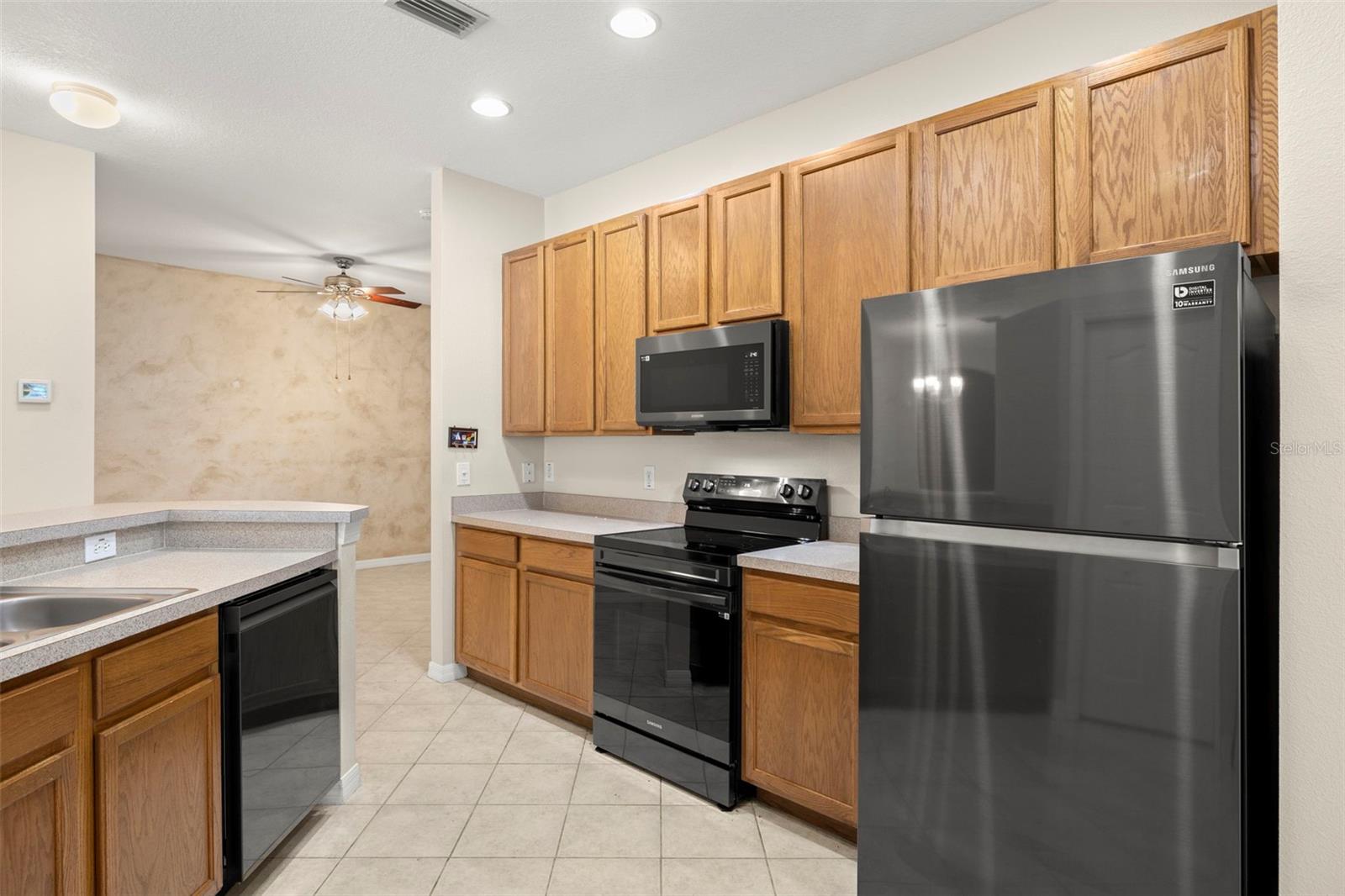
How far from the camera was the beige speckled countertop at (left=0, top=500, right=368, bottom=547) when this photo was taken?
196 centimetres

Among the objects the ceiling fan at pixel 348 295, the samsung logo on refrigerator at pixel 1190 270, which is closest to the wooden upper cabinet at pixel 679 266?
the samsung logo on refrigerator at pixel 1190 270

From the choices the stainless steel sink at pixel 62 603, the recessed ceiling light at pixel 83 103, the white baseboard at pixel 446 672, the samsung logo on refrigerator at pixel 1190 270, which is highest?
the recessed ceiling light at pixel 83 103

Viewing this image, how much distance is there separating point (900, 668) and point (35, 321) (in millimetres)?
4227

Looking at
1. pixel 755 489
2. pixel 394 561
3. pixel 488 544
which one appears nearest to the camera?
pixel 755 489

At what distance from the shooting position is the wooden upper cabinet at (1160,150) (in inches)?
68.7

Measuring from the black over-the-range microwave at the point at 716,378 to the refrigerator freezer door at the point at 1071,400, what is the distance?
876mm

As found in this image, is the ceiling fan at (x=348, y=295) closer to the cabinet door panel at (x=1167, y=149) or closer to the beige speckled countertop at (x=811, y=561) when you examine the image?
the beige speckled countertop at (x=811, y=561)

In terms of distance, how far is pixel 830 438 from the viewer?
9.48 feet

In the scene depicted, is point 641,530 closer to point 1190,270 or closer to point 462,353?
point 462,353

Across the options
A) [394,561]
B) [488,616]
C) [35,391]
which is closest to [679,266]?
[488,616]

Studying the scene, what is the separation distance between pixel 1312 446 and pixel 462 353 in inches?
139

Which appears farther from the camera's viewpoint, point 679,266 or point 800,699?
point 679,266

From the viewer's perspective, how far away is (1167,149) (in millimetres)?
1854

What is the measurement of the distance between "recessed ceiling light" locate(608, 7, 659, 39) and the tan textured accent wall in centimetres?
510
